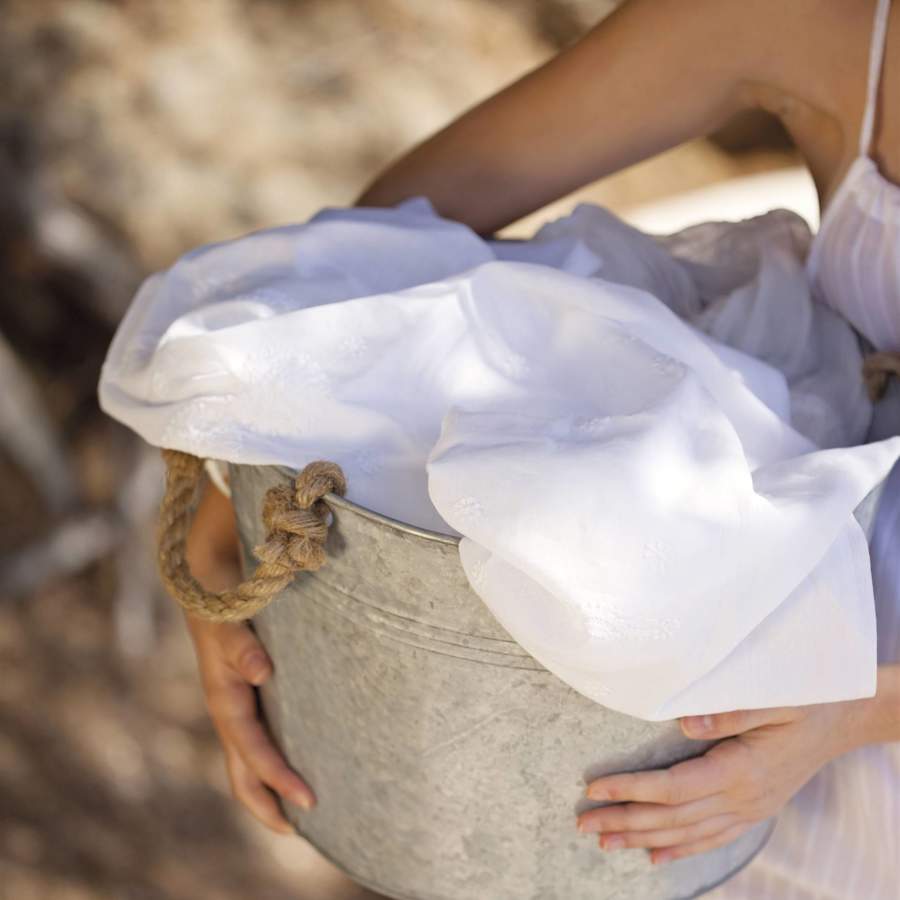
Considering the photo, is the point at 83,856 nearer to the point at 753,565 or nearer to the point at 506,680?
the point at 506,680

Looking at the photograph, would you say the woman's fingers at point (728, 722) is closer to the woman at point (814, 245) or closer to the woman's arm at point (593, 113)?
the woman at point (814, 245)

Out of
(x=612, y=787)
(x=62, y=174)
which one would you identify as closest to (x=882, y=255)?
(x=612, y=787)

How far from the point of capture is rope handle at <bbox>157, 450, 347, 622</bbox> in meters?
0.65

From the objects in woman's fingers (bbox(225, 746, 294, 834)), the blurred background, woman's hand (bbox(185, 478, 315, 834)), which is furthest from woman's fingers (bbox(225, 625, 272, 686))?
the blurred background

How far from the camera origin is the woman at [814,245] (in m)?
0.77

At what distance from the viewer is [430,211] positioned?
95 centimetres

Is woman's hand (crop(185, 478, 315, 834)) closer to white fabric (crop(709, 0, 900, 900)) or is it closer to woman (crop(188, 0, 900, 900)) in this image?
woman (crop(188, 0, 900, 900))

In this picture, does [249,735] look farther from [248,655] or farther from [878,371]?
[878,371]

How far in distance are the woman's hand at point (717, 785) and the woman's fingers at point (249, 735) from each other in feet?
0.77

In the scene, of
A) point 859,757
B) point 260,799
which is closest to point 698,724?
point 859,757

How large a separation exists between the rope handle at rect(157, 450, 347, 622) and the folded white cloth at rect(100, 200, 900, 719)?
0.03m

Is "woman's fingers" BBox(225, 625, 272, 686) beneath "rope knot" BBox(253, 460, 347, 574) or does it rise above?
beneath

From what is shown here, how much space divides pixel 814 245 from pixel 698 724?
42cm

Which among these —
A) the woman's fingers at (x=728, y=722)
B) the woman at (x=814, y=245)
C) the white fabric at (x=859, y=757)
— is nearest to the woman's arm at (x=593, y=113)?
the woman at (x=814, y=245)
